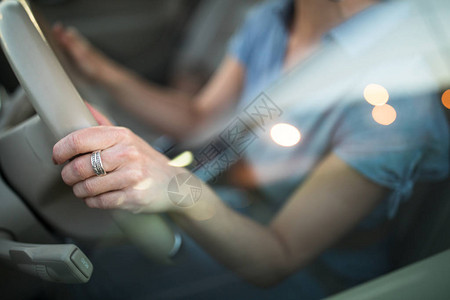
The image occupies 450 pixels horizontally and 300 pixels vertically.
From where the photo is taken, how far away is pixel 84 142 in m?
0.56

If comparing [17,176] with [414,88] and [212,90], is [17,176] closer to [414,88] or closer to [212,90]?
[414,88]

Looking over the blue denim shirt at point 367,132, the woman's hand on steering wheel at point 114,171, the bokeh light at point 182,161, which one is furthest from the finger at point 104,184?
the blue denim shirt at point 367,132

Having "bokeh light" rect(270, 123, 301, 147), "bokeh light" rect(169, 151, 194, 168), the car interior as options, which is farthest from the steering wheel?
"bokeh light" rect(270, 123, 301, 147)

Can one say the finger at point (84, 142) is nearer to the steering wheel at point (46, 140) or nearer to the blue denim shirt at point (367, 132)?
the steering wheel at point (46, 140)

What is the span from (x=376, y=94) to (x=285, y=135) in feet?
0.66

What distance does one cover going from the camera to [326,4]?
3.09 feet

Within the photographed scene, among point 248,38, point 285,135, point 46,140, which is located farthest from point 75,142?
point 248,38

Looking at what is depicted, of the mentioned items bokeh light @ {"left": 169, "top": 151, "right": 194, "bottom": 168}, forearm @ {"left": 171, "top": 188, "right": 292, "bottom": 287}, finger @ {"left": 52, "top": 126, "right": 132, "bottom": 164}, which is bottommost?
forearm @ {"left": 171, "top": 188, "right": 292, "bottom": 287}

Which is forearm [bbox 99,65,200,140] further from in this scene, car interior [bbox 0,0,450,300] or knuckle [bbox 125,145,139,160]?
knuckle [bbox 125,145,139,160]

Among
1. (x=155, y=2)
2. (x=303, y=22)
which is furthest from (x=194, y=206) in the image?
(x=155, y=2)

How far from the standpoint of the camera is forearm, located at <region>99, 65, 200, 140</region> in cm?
139

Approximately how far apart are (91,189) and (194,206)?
6.1 inches

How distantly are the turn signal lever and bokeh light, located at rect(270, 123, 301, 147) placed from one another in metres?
0.45

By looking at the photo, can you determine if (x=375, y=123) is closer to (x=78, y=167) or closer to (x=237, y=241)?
(x=237, y=241)
